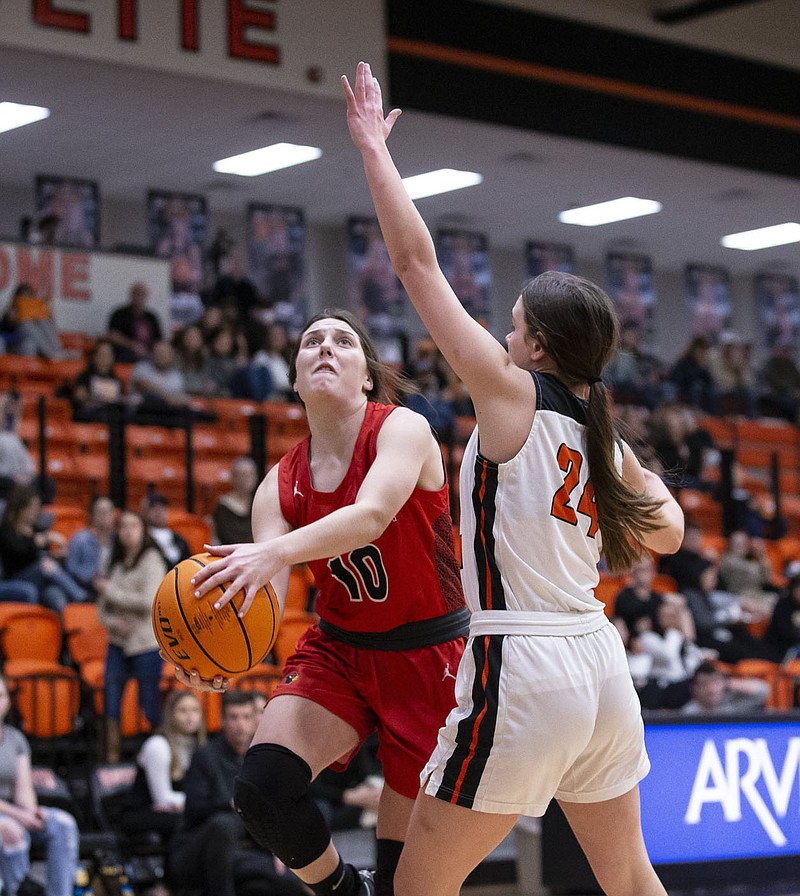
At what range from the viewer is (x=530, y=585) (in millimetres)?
3068

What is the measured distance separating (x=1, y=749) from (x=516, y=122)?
7450 millimetres

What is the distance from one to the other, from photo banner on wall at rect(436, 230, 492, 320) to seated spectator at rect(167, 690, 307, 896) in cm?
1216

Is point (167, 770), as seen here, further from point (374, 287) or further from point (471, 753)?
point (374, 287)

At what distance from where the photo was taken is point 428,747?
12.4ft

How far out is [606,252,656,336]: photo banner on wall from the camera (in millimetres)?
20344

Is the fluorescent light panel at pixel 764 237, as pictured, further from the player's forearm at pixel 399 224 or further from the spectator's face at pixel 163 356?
the player's forearm at pixel 399 224

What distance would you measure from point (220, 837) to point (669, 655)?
4.50m

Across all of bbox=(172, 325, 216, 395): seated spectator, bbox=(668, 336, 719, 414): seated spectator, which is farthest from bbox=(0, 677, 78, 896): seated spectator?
bbox=(668, 336, 719, 414): seated spectator

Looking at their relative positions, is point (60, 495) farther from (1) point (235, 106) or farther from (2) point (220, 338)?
(1) point (235, 106)

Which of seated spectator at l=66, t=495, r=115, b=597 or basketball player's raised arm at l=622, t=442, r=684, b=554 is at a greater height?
basketball player's raised arm at l=622, t=442, r=684, b=554

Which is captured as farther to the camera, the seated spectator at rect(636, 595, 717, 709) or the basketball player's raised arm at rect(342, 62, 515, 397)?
the seated spectator at rect(636, 595, 717, 709)

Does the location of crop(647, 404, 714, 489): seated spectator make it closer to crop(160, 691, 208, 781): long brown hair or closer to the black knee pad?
crop(160, 691, 208, 781): long brown hair

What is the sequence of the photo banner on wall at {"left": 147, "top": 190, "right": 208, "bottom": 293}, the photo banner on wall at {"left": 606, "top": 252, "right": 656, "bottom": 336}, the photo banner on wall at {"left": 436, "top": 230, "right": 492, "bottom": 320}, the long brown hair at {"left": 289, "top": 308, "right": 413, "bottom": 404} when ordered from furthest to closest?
the photo banner on wall at {"left": 606, "top": 252, "right": 656, "bottom": 336}, the photo banner on wall at {"left": 436, "top": 230, "right": 492, "bottom": 320}, the photo banner on wall at {"left": 147, "top": 190, "right": 208, "bottom": 293}, the long brown hair at {"left": 289, "top": 308, "right": 413, "bottom": 404}

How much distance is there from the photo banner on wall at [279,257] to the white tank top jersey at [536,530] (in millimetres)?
14477
